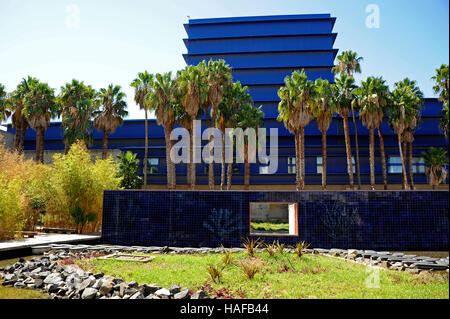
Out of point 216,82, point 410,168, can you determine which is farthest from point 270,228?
point 410,168

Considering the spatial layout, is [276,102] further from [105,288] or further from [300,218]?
[105,288]

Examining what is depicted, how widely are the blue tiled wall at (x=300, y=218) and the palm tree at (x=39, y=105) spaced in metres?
24.2

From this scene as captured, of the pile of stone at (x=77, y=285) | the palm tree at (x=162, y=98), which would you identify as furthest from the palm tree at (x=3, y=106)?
the pile of stone at (x=77, y=285)

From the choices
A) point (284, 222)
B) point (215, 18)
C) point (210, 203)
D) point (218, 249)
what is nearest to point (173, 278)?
point (218, 249)

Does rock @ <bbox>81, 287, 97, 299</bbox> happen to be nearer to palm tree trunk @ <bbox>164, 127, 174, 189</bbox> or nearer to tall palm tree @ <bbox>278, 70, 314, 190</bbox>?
palm tree trunk @ <bbox>164, 127, 174, 189</bbox>

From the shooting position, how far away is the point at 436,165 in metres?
36.3

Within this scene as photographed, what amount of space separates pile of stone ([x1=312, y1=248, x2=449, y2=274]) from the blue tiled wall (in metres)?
1.53

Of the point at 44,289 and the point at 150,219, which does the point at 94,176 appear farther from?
the point at 44,289

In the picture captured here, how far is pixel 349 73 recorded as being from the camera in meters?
40.0

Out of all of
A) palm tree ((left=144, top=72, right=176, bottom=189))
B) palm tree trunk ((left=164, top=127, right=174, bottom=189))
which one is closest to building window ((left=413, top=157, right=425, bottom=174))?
palm tree trunk ((left=164, top=127, right=174, bottom=189))

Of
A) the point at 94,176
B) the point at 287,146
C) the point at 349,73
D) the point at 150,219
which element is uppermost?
the point at 349,73

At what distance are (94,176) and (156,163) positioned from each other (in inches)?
876

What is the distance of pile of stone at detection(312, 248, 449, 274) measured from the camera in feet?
36.3

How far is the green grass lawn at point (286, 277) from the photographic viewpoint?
26.6ft
